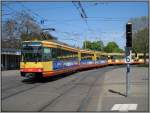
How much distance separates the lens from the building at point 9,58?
5944cm

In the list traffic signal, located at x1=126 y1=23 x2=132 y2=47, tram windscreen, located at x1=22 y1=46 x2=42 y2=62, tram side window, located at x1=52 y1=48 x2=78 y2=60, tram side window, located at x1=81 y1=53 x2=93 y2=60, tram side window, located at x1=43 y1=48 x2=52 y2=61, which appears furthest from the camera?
tram side window, located at x1=81 y1=53 x2=93 y2=60

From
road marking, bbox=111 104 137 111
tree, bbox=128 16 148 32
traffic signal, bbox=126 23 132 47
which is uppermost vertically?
tree, bbox=128 16 148 32

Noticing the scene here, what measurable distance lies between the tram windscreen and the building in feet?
93.7

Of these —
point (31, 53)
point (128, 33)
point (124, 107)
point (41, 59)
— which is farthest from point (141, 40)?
point (124, 107)

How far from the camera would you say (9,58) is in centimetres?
6512

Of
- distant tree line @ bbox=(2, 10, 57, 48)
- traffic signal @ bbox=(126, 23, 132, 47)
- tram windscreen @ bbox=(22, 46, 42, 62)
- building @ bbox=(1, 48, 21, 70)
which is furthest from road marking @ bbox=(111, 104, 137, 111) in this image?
distant tree line @ bbox=(2, 10, 57, 48)

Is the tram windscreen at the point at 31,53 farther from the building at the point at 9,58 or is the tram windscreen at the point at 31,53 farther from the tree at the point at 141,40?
the tree at the point at 141,40

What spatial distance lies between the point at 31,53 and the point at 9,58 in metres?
36.4

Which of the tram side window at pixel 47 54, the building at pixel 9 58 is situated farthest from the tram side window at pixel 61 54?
the building at pixel 9 58

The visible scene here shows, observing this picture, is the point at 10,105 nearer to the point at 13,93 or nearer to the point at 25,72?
the point at 13,93

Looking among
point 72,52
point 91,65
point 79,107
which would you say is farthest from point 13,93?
point 91,65

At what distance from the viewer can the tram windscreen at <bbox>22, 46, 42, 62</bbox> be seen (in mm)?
29125

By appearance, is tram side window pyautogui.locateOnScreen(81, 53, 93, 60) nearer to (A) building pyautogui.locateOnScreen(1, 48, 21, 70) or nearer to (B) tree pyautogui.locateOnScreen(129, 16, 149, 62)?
(A) building pyautogui.locateOnScreen(1, 48, 21, 70)

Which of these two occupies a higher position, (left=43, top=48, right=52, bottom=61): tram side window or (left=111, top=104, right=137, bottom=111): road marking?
(left=43, top=48, right=52, bottom=61): tram side window
